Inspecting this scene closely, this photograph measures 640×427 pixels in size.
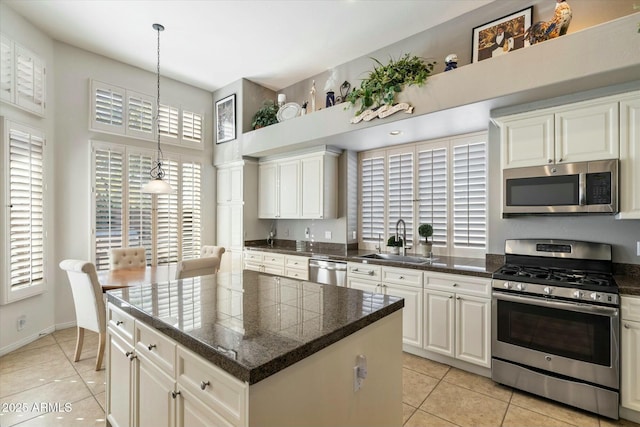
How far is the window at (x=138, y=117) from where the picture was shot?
429 cm

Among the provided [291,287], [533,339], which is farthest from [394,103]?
[533,339]

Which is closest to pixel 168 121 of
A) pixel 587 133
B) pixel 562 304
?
pixel 587 133

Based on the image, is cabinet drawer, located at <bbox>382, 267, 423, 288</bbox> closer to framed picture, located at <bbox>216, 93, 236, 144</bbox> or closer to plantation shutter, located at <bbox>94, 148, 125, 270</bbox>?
framed picture, located at <bbox>216, 93, 236, 144</bbox>

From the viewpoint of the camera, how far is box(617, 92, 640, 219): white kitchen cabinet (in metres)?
2.30

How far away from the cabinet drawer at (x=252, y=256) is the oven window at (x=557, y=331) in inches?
126

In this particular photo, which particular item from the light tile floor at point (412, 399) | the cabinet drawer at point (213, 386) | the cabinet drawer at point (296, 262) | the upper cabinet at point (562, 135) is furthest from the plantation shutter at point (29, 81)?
the upper cabinet at point (562, 135)

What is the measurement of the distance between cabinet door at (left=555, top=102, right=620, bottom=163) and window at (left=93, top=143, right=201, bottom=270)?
15.3ft

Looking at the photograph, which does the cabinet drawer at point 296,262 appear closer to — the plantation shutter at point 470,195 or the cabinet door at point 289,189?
the cabinet door at point 289,189

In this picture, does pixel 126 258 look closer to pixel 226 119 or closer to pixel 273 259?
pixel 273 259

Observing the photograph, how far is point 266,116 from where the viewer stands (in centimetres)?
484

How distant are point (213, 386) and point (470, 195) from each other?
3.28m

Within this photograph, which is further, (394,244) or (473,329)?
(394,244)

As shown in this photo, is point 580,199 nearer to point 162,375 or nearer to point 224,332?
point 224,332

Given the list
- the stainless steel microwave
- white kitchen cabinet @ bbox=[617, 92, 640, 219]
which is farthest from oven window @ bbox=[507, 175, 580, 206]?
white kitchen cabinet @ bbox=[617, 92, 640, 219]
